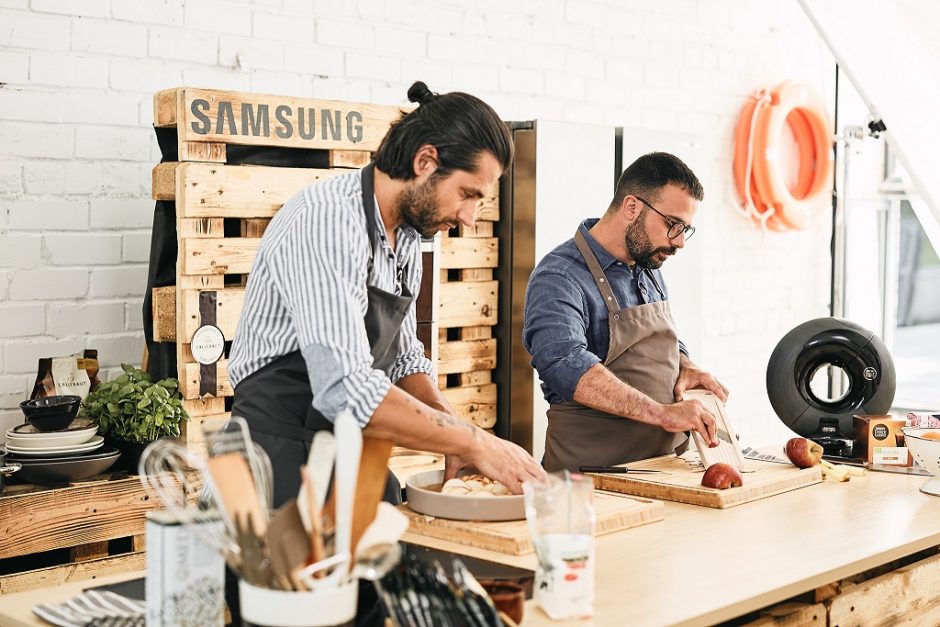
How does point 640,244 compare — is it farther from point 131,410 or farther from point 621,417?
point 131,410

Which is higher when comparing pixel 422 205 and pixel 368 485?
pixel 422 205

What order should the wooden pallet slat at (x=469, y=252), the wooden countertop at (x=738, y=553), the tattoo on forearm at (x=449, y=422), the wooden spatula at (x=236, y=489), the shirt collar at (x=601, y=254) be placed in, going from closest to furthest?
the wooden spatula at (x=236, y=489) < the wooden countertop at (x=738, y=553) < the tattoo on forearm at (x=449, y=422) < the shirt collar at (x=601, y=254) < the wooden pallet slat at (x=469, y=252)

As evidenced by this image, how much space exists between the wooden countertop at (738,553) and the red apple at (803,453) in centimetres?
11

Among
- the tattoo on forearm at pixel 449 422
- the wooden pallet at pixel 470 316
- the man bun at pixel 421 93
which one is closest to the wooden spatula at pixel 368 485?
the tattoo on forearm at pixel 449 422

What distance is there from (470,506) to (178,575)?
838 millimetres

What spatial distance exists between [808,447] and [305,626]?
190 centimetres

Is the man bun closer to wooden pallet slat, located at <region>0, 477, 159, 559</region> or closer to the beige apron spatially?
the beige apron

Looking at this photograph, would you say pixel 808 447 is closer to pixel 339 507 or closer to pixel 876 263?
pixel 339 507

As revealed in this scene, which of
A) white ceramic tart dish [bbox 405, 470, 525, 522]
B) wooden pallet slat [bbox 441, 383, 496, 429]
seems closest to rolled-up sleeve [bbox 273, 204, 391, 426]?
white ceramic tart dish [bbox 405, 470, 525, 522]

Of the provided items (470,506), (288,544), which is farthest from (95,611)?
(470,506)

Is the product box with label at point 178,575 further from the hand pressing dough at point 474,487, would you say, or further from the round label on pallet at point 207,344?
the round label on pallet at point 207,344

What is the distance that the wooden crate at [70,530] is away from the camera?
2783mm

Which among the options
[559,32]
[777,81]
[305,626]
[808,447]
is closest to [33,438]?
[305,626]

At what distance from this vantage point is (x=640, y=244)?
128 inches
